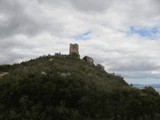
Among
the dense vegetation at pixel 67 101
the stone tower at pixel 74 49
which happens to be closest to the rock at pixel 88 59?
the stone tower at pixel 74 49

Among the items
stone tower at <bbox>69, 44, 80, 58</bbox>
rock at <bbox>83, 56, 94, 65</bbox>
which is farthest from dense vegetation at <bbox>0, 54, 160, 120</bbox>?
stone tower at <bbox>69, 44, 80, 58</bbox>

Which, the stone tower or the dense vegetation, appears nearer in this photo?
the dense vegetation

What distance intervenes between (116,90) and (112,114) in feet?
12.3

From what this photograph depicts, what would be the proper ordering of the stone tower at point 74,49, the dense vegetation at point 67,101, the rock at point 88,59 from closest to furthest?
the dense vegetation at point 67,101 < the rock at point 88,59 < the stone tower at point 74,49

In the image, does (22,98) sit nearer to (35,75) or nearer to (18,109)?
(18,109)

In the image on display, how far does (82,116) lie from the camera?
17.5 metres

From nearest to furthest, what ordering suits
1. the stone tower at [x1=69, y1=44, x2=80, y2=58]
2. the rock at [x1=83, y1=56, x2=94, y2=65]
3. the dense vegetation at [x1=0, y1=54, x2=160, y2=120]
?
Answer: the dense vegetation at [x1=0, y1=54, x2=160, y2=120], the rock at [x1=83, y1=56, x2=94, y2=65], the stone tower at [x1=69, y1=44, x2=80, y2=58]

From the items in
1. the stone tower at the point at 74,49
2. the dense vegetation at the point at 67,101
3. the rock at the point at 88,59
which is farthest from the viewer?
the stone tower at the point at 74,49

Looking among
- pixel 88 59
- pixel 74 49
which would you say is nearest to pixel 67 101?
pixel 88 59

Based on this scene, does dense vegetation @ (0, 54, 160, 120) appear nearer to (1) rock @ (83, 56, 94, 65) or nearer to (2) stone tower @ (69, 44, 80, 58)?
(1) rock @ (83, 56, 94, 65)

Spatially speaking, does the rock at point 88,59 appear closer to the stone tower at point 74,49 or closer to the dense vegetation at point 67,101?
the stone tower at point 74,49

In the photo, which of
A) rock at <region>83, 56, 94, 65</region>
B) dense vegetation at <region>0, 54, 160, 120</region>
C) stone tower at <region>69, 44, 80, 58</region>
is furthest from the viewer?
stone tower at <region>69, 44, 80, 58</region>

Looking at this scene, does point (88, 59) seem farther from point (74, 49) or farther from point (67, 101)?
point (67, 101)

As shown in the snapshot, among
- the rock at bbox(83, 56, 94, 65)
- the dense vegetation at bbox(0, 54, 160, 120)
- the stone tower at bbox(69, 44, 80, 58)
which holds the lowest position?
the dense vegetation at bbox(0, 54, 160, 120)
